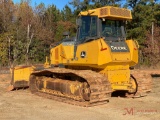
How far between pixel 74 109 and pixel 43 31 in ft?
81.3

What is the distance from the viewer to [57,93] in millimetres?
9734

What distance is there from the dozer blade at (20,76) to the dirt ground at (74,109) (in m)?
1.43

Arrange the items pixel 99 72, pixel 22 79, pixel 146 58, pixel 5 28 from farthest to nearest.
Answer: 1. pixel 5 28
2. pixel 146 58
3. pixel 22 79
4. pixel 99 72

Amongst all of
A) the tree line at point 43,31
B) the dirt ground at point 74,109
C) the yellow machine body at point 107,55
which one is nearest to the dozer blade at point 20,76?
the dirt ground at point 74,109

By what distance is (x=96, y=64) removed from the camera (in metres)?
8.88

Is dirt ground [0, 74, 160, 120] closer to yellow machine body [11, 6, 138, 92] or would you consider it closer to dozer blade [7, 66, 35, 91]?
yellow machine body [11, 6, 138, 92]


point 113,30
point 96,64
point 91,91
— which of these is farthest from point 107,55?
point 91,91

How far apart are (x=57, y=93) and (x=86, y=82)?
1501mm

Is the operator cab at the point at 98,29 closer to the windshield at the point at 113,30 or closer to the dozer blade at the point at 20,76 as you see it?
the windshield at the point at 113,30

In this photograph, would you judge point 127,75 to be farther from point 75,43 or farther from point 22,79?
point 22,79

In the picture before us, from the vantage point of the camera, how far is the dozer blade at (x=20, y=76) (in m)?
11.4

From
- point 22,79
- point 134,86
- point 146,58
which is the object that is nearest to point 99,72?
point 134,86

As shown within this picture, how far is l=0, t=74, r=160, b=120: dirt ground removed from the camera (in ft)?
23.6

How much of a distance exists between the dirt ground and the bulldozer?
38cm
